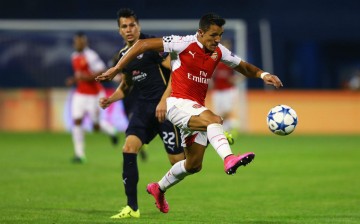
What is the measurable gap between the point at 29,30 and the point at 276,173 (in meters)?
14.0

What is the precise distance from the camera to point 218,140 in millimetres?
9133

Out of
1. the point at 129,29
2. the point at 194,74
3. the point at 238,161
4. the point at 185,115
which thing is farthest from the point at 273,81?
the point at 129,29

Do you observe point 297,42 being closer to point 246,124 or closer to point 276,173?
point 246,124

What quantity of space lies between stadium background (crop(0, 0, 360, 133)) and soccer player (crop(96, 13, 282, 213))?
59.3ft

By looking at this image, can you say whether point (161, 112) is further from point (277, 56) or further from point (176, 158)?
point (277, 56)

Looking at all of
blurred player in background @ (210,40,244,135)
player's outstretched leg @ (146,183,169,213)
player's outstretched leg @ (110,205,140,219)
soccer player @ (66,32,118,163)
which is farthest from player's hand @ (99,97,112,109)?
blurred player in background @ (210,40,244,135)

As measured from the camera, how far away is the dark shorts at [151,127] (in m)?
10.8

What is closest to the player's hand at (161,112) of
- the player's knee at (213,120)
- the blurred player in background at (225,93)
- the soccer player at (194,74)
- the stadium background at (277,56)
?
the soccer player at (194,74)

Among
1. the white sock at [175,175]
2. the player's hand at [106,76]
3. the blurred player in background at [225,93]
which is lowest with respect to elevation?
the white sock at [175,175]

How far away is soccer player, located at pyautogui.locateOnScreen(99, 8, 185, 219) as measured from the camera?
1063 centimetres

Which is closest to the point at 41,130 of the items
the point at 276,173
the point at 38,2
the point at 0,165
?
the point at 38,2

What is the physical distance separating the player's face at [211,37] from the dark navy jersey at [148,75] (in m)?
1.45

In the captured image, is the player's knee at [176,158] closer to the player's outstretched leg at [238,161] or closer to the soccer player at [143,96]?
the soccer player at [143,96]

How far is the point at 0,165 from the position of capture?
17203mm
